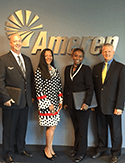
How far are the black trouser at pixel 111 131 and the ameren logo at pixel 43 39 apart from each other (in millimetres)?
1087

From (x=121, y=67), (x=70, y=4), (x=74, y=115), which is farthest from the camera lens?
(x=70, y=4)

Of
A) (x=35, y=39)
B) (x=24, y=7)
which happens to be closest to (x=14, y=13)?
(x=24, y=7)

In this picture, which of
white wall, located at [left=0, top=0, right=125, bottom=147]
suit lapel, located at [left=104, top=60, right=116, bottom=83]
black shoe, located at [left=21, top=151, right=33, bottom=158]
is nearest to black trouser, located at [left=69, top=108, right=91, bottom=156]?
white wall, located at [left=0, top=0, right=125, bottom=147]

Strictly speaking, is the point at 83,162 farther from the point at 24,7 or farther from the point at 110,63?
the point at 24,7

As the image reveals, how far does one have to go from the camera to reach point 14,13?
2781 mm

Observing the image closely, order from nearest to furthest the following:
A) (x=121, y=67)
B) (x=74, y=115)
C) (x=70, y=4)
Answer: (x=121, y=67), (x=74, y=115), (x=70, y=4)

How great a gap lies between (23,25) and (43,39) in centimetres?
42

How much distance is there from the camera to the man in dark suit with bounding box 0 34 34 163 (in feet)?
7.59

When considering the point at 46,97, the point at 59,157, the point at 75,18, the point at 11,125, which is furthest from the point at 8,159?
the point at 75,18

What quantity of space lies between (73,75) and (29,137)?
4.54ft

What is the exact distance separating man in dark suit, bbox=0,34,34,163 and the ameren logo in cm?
39

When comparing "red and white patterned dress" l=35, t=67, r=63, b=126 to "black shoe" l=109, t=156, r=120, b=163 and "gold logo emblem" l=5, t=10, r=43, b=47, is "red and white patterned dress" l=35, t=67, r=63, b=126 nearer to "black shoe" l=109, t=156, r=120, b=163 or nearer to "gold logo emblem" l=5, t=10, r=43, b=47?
"gold logo emblem" l=5, t=10, r=43, b=47

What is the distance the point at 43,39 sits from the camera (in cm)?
279

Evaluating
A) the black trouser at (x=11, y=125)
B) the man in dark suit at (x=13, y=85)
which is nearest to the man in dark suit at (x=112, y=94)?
the man in dark suit at (x=13, y=85)
